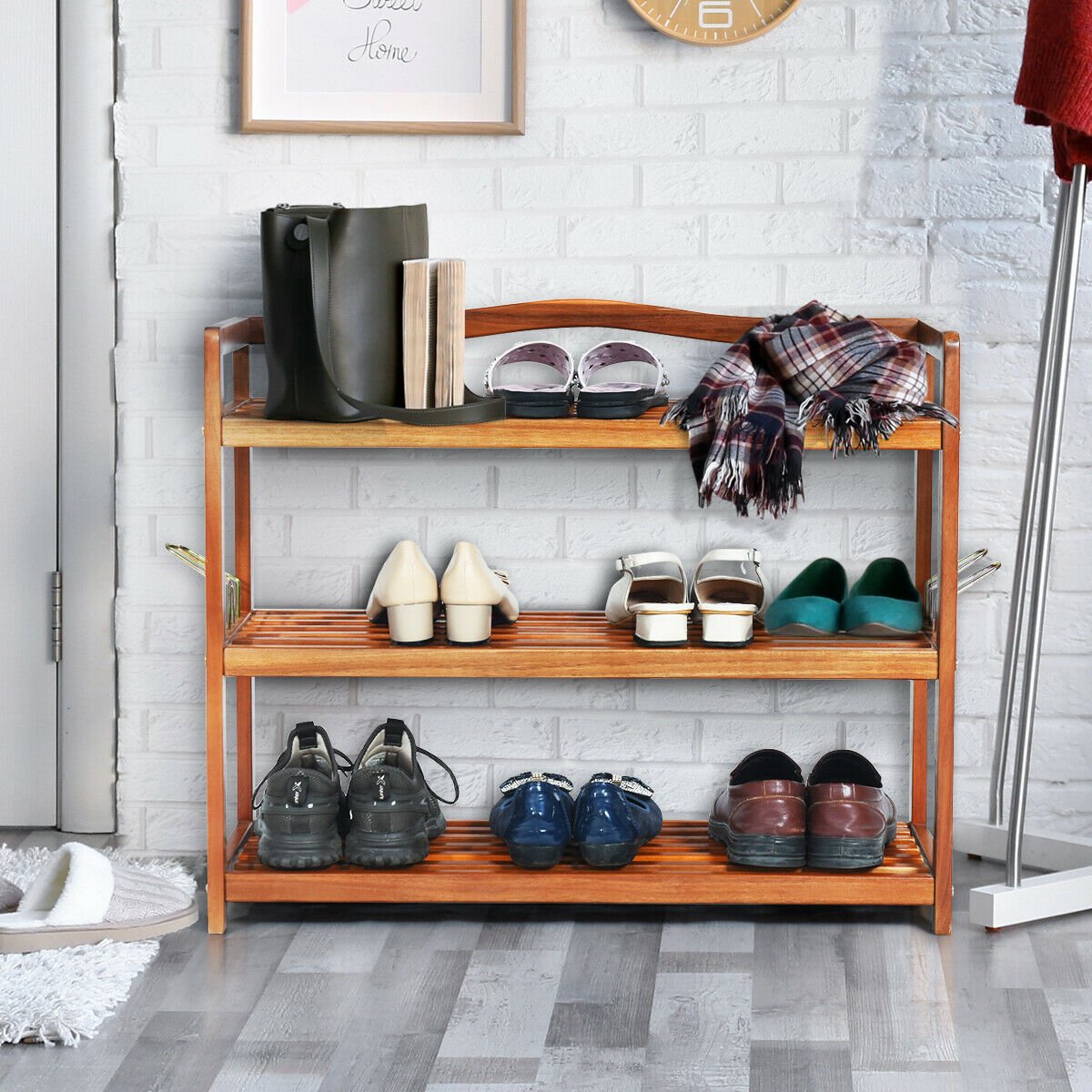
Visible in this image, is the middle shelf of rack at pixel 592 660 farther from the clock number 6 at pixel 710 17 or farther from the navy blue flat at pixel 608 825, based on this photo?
the clock number 6 at pixel 710 17

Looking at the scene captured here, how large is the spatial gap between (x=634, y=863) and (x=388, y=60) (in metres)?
1.34

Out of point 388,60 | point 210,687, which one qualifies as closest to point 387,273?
point 388,60

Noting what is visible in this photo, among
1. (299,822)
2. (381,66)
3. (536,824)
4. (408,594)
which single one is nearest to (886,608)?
(536,824)

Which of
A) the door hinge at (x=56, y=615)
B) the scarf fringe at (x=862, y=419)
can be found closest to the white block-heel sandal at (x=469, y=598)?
the scarf fringe at (x=862, y=419)

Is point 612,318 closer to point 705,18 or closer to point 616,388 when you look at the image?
point 616,388

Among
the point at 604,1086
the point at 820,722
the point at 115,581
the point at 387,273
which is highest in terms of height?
the point at 387,273

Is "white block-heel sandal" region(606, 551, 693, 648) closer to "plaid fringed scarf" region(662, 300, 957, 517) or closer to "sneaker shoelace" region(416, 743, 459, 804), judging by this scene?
"plaid fringed scarf" region(662, 300, 957, 517)

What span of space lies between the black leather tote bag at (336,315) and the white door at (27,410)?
2.07 ft

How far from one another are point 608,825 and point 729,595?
41cm

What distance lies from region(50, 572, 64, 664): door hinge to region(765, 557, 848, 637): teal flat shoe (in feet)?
4.00

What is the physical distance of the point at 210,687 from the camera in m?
2.08

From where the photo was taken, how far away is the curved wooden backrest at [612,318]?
7.72 ft

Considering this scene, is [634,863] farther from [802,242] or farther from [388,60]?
[388,60]

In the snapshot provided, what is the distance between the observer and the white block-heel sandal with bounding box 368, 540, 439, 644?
2127 mm
